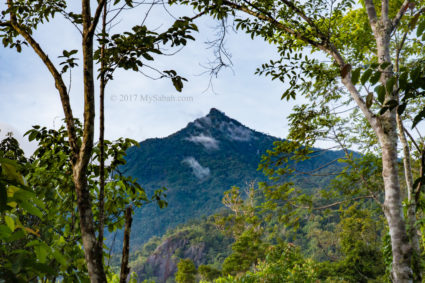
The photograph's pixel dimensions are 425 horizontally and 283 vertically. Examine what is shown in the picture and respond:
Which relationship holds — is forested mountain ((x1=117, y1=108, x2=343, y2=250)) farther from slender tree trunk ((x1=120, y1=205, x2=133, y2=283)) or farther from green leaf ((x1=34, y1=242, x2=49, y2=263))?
green leaf ((x1=34, y1=242, x2=49, y2=263))

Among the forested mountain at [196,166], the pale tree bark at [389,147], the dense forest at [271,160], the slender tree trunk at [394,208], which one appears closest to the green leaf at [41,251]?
the dense forest at [271,160]

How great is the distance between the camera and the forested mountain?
94062mm

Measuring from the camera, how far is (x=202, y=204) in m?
96.0

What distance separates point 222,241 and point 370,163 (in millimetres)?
49713

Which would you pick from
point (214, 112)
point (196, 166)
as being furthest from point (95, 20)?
point (214, 112)

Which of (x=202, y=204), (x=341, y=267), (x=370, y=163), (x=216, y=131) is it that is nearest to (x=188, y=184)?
(x=202, y=204)

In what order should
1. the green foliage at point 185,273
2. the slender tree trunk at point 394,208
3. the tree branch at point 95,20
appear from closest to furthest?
the tree branch at point 95,20
the slender tree trunk at point 394,208
the green foliage at point 185,273

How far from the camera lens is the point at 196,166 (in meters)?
113

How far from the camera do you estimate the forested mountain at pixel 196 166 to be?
3703 inches

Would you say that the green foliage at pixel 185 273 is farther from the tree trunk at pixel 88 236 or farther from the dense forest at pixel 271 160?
the tree trunk at pixel 88 236

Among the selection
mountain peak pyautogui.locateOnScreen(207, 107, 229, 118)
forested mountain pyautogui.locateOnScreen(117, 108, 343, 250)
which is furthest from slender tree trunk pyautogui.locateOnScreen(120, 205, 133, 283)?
mountain peak pyautogui.locateOnScreen(207, 107, 229, 118)

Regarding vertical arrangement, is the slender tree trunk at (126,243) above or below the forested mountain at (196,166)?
below

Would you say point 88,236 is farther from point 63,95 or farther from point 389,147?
point 389,147

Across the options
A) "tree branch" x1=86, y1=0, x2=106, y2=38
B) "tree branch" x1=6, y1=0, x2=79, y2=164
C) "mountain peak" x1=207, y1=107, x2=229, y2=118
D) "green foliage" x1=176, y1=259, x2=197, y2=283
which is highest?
"mountain peak" x1=207, y1=107, x2=229, y2=118
